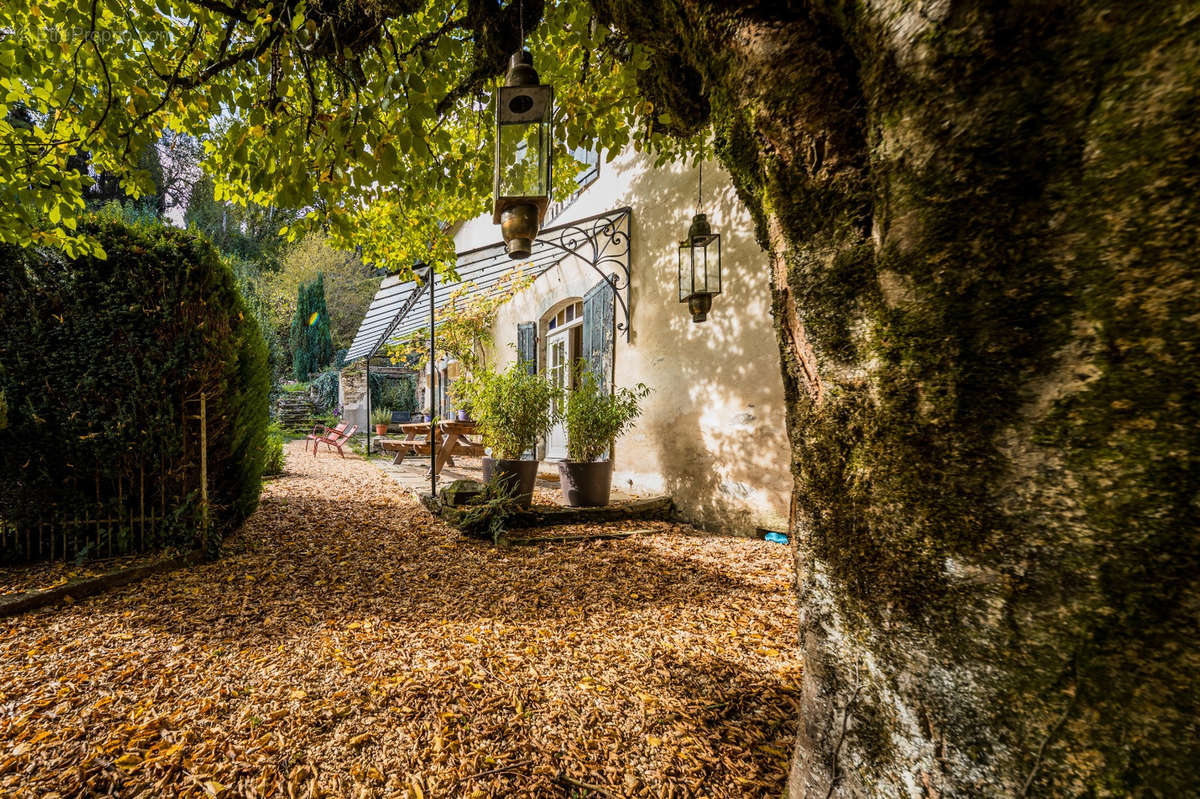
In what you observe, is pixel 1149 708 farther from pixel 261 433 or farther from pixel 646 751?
pixel 261 433

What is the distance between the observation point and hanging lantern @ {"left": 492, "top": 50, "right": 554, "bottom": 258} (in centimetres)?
185

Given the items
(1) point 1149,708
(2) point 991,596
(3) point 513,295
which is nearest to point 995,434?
(2) point 991,596

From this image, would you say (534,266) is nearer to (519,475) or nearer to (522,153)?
(519,475)

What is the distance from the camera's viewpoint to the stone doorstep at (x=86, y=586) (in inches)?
101

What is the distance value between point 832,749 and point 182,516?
416 cm

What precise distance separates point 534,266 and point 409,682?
6.74m

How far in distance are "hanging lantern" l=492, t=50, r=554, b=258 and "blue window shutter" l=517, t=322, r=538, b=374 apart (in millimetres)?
5656

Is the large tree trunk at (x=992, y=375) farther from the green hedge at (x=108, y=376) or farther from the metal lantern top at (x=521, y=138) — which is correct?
the green hedge at (x=108, y=376)

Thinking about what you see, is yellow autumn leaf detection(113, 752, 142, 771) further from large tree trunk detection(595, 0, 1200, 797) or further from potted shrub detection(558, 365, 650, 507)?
potted shrub detection(558, 365, 650, 507)

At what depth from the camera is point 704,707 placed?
1.77 meters

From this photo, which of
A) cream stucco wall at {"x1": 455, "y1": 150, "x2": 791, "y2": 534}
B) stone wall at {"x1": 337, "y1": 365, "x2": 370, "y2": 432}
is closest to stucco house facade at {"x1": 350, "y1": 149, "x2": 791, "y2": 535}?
cream stucco wall at {"x1": 455, "y1": 150, "x2": 791, "y2": 534}

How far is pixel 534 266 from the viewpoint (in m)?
7.79

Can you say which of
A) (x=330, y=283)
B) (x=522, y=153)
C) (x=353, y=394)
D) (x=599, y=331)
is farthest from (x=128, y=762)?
(x=330, y=283)

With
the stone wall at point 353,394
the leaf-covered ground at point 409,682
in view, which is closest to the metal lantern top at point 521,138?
the leaf-covered ground at point 409,682
